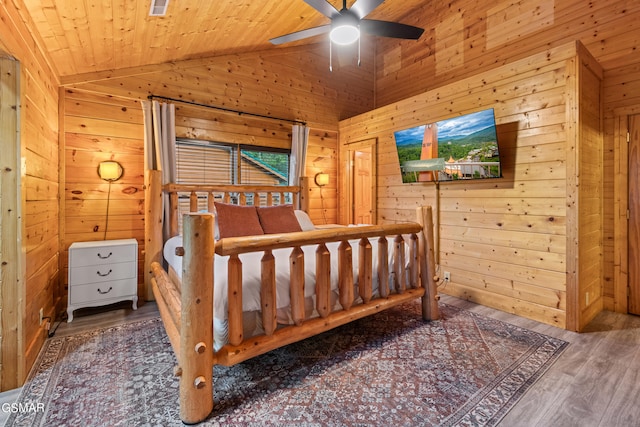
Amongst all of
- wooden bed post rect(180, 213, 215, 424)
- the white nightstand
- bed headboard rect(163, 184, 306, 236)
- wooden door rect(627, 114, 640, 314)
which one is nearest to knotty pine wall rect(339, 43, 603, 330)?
wooden door rect(627, 114, 640, 314)

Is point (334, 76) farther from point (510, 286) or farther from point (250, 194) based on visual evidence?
point (510, 286)

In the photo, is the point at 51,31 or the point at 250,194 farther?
the point at 250,194

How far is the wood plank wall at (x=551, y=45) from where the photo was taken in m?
3.01

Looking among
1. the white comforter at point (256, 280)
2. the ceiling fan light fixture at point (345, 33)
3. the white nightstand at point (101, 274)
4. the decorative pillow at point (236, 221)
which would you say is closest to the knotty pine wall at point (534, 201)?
the ceiling fan light fixture at point (345, 33)

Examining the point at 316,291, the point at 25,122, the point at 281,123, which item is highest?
the point at 281,123

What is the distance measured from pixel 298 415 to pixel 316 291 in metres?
0.73

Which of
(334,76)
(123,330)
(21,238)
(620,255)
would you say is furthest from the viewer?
(334,76)

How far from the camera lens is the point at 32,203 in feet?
7.17

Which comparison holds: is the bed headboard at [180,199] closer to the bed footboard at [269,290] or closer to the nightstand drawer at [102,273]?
the nightstand drawer at [102,273]

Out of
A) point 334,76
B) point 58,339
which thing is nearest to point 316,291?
point 58,339

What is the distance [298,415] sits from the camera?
1.59m

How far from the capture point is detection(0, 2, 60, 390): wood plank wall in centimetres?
182

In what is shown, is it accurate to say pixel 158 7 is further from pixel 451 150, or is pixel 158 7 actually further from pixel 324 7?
pixel 451 150

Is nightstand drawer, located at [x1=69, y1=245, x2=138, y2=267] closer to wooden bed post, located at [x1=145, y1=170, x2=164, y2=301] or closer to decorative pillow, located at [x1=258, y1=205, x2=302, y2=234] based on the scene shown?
wooden bed post, located at [x1=145, y1=170, x2=164, y2=301]
